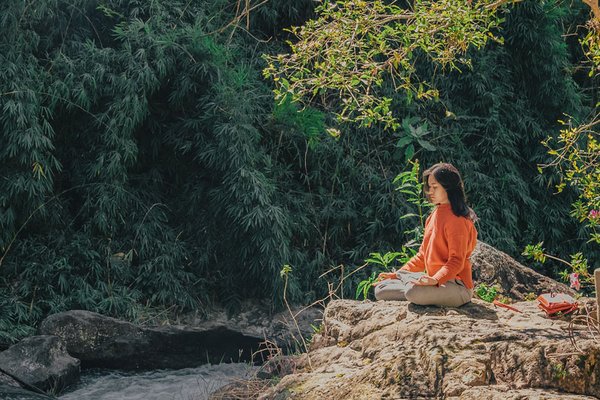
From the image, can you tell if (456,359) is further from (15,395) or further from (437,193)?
(15,395)

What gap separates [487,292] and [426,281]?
1.28 meters

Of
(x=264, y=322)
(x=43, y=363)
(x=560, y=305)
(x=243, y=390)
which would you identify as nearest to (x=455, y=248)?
(x=560, y=305)

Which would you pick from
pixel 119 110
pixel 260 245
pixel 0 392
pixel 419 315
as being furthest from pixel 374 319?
pixel 119 110

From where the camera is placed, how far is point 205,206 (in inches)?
338

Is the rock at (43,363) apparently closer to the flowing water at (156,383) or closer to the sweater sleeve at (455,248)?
the flowing water at (156,383)

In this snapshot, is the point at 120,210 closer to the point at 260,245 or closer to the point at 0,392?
the point at 260,245

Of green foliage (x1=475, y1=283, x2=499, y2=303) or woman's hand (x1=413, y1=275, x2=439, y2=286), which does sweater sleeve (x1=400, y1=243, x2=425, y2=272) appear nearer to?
woman's hand (x1=413, y1=275, x2=439, y2=286)

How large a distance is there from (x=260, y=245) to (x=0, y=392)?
13.0 ft

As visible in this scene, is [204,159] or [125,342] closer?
[125,342]

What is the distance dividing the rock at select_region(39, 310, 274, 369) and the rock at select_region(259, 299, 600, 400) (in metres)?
3.05

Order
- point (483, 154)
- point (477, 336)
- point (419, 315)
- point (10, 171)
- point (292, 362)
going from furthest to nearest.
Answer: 1. point (483, 154)
2. point (10, 171)
3. point (292, 362)
4. point (419, 315)
5. point (477, 336)

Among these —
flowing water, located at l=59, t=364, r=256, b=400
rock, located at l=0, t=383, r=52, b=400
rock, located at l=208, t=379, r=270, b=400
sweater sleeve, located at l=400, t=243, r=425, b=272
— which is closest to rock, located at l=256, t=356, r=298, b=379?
rock, located at l=208, t=379, r=270, b=400

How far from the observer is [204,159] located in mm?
8273

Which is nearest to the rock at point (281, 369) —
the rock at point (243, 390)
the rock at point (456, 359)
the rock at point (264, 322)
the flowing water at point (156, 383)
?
the rock at point (243, 390)
